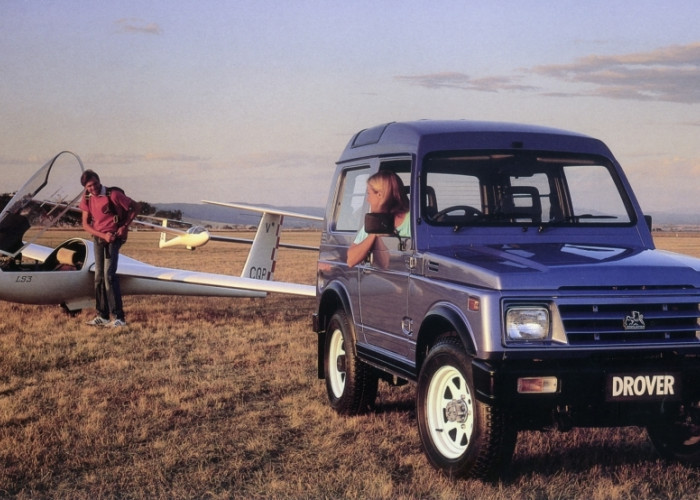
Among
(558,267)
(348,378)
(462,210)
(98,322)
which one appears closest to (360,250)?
(462,210)

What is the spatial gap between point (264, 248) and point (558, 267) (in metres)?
13.3

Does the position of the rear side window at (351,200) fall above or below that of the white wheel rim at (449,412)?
above

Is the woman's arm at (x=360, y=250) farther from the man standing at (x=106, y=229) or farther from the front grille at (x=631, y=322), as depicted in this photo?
the man standing at (x=106, y=229)

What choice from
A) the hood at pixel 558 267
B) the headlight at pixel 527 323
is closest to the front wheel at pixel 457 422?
the headlight at pixel 527 323

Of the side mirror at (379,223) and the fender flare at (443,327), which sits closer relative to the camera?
the fender flare at (443,327)

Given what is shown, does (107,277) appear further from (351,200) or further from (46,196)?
(351,200)

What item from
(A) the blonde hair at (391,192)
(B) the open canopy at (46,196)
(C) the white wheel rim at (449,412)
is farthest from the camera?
(B) the open canopy at (46,196)

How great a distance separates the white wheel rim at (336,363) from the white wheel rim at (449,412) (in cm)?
211

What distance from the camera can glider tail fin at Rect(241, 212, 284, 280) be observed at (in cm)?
1772

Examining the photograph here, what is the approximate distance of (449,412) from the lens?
515 cm

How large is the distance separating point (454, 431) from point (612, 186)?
2325mm

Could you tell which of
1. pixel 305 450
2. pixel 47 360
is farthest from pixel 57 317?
pixel 305 450

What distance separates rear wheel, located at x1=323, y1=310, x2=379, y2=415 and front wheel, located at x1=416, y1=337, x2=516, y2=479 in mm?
1597

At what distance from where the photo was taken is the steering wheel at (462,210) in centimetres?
593
